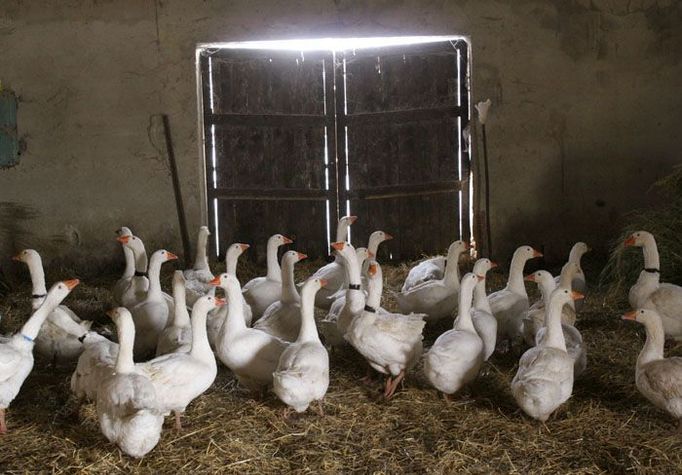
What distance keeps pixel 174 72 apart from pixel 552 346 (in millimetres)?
6473

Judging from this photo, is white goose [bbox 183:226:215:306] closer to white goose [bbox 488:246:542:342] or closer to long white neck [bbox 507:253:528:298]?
white goose [bbox 488:246:542:342]

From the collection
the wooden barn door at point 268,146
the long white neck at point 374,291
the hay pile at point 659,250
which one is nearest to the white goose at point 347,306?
the long white neck at point 374,291

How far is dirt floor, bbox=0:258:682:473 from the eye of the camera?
4824 millimetres

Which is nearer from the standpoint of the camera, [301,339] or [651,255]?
[301,339]

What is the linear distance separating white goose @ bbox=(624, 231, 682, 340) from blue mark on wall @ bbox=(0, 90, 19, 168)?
7.46 meters

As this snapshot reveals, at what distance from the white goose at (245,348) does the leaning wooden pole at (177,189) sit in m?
4.42

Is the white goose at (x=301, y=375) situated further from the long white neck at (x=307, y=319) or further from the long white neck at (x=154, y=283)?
the long white neck at (x=154, y=283)

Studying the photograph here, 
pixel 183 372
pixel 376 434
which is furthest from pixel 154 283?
pixel 376 434

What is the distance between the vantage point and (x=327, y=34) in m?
9.87

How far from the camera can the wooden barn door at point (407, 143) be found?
10305 millimetres

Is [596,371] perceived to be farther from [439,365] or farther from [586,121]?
[586,121]

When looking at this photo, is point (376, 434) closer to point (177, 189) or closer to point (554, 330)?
point (554, 330)

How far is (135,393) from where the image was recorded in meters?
4.71

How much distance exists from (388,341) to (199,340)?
1395mm
